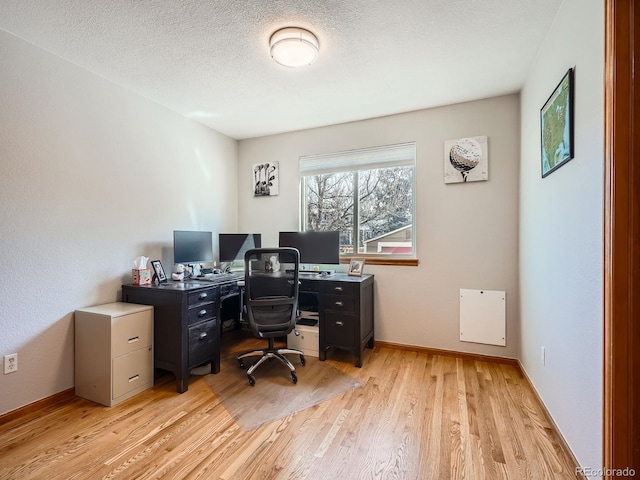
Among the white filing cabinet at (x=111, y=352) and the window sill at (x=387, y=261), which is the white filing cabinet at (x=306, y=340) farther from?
the white filing cabinet at (x=111, y=352)

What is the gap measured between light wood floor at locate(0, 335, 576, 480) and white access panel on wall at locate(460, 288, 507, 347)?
519 millimetres

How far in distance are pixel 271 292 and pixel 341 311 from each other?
74 cm

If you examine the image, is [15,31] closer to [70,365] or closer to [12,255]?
[12,255]

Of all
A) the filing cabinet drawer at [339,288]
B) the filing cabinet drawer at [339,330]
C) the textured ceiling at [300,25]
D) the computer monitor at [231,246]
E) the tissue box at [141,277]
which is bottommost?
the filing cabinet drawer at [339,330]

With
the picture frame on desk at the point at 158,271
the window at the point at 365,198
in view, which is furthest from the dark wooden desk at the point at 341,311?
the picture frame on desk at the point at 158,271

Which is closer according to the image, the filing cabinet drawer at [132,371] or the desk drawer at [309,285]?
the filing cabinet drawer at [132,371]

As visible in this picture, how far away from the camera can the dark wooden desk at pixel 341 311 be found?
2.87 m

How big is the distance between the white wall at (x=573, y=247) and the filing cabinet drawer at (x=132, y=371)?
2.82 metres

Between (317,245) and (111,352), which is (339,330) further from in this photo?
(111,352)

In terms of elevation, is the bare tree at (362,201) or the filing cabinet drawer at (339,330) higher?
the bare tree at (362,201)

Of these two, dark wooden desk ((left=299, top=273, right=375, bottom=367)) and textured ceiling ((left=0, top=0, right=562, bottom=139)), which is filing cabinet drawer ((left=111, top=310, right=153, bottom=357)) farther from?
textured ceiling ((left=0, top=0, right=562, bottom=139))

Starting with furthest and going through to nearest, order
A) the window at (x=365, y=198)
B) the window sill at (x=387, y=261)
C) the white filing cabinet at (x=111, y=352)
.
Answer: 1. the window at (x=365, y=198)
2. the window sill at (x=387, y=261)
3. the white filing cabinet at (x=111, y=352)

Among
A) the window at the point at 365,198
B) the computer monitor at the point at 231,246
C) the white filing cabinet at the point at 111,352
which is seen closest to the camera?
the white filing cabinet at the point at 111,352

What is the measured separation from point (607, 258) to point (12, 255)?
130 inches
